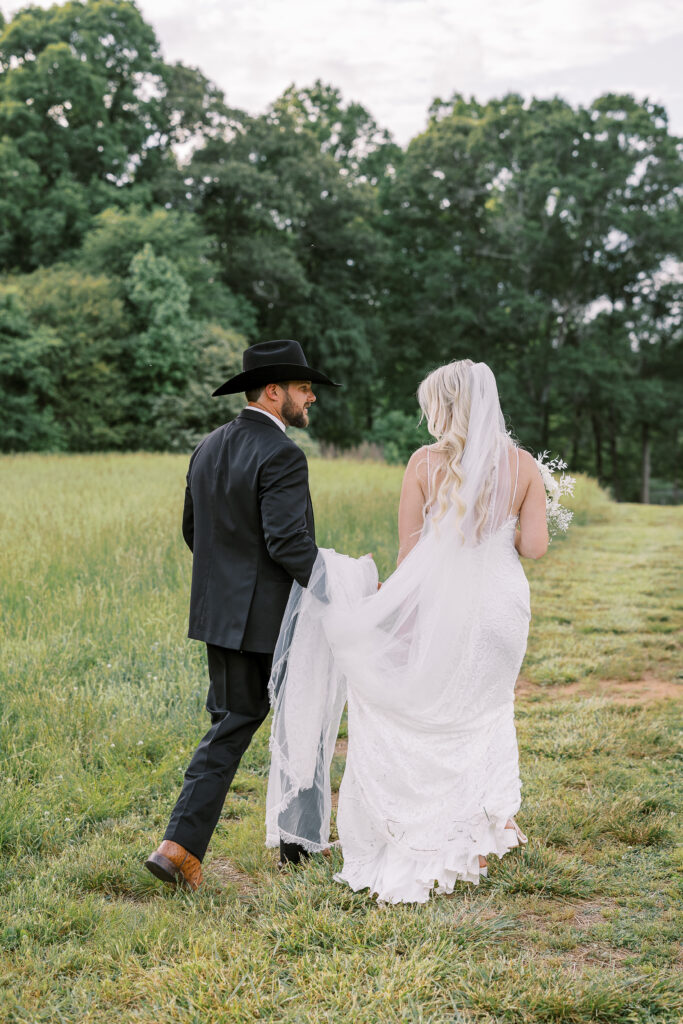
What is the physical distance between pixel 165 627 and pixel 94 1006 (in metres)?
3.98

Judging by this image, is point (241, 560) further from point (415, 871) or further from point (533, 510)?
point (415, 871)

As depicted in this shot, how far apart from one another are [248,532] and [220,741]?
875 mm

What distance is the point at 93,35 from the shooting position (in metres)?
33.4

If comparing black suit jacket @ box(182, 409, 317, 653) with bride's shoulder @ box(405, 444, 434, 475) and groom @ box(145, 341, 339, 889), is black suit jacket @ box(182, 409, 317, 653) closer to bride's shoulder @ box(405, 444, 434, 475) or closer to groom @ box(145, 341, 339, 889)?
groom @ box(145, 341, 339, 889)

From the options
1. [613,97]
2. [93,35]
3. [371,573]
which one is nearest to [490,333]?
[613,97]

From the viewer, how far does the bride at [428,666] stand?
3.86m

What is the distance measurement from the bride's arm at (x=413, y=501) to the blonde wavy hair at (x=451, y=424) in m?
0.09

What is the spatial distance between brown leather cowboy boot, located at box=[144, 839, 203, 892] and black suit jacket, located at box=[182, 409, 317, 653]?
0.84 meters

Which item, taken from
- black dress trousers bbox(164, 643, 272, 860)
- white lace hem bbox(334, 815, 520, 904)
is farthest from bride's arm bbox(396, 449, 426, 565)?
white lace hem bbox(334, 815, 520, 904)

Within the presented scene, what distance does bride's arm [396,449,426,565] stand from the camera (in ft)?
13.1

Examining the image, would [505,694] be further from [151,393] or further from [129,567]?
[151,393]

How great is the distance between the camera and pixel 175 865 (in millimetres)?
3650

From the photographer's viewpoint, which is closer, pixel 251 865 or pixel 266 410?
pixel 266 410

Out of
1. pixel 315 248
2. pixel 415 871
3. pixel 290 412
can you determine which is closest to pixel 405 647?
pixel 415 871
